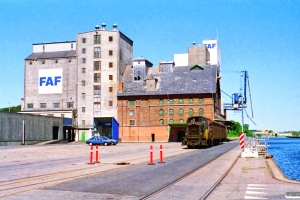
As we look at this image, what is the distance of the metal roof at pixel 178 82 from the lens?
278 ft

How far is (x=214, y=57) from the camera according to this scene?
5098 inches

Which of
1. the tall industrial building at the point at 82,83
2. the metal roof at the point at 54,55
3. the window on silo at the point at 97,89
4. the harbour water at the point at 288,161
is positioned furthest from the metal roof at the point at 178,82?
the harbour water at the point at 288,161

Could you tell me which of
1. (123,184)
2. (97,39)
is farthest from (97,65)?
(123,184)

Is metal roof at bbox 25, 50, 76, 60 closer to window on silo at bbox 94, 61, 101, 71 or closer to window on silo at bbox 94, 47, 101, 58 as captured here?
window on silo at bbox 94, 47, 101, 58

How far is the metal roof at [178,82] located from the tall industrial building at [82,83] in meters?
2.81

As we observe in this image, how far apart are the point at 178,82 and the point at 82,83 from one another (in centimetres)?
2071

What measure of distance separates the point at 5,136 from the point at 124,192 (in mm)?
51266

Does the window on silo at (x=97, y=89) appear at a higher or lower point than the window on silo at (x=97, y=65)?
lower

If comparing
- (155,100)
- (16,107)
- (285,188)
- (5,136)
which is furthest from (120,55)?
(285,188)

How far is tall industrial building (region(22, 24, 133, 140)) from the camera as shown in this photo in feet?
284

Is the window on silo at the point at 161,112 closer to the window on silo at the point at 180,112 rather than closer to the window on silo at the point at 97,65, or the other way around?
the window on silo at the point at 180,112

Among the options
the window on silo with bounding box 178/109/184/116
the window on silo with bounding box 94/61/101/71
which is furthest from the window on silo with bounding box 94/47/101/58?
the window on silo with bounding box 178/109/184/116

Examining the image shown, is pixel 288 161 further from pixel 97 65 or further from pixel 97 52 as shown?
pixel 97 52

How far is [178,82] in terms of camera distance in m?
87.2
